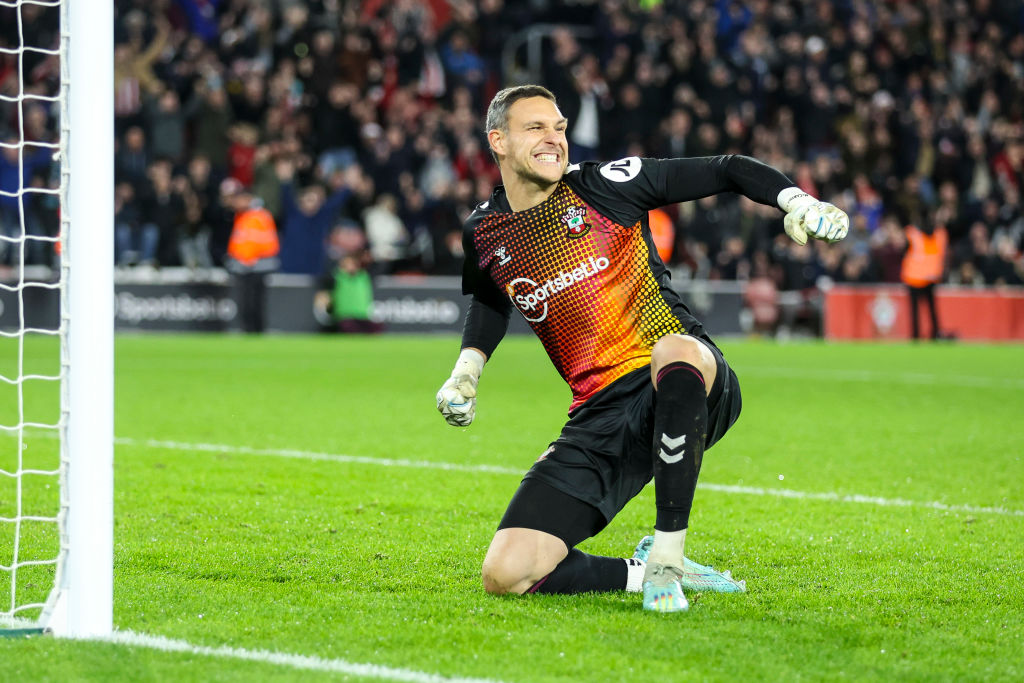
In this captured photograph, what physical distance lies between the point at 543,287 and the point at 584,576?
924 mm

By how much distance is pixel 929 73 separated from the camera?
22562 mm

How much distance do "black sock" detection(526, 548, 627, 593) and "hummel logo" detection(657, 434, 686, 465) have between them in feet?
1.44

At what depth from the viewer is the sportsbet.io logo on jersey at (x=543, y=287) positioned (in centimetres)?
420

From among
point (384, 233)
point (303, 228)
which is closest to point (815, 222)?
point (303, 228)

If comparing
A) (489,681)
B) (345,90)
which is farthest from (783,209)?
(345,90)

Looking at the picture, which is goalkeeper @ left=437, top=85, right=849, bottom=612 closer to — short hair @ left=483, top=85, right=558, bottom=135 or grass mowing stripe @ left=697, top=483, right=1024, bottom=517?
short hair @ left=483, top=85, right=558, bottom=135

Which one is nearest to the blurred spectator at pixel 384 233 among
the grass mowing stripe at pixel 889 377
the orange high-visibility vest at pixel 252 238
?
the orange high-visibility vest at pixel 252 238

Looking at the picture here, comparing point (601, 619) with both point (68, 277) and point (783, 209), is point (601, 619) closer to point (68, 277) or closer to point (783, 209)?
point (783, 209)

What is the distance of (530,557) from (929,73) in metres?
20.6

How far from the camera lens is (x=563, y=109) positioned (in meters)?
19.4

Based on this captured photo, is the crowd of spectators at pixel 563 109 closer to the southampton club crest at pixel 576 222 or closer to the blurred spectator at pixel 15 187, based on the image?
the blurred spectator at pixel 15 187

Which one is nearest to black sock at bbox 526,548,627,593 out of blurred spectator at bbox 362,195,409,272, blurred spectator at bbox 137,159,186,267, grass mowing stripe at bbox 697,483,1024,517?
grass mowing stripe at bbox 697,483,1024,517

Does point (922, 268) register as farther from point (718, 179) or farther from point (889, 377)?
point (718, 179)

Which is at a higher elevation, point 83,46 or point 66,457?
point 83,46
